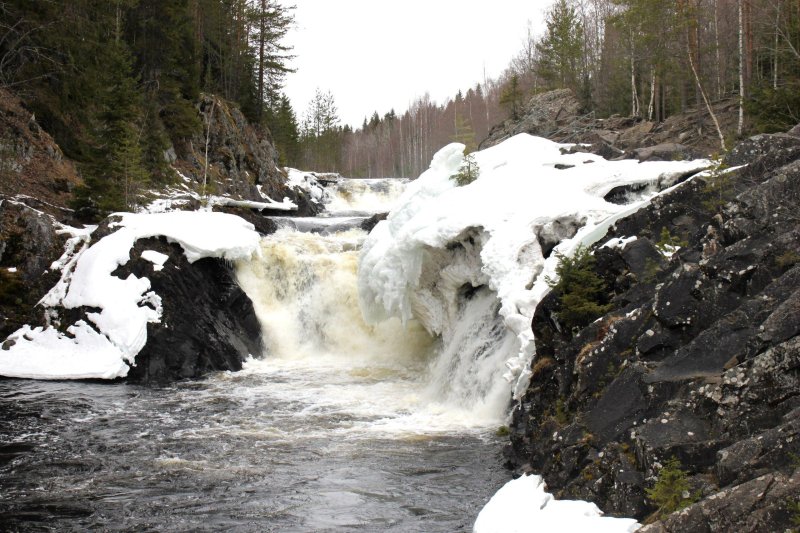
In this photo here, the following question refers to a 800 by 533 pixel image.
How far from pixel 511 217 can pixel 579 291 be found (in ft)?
11.8

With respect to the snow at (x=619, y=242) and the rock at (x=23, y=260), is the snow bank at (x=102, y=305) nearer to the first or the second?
the rock at (x=23, y=260)

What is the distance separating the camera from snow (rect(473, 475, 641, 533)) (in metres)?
5.33

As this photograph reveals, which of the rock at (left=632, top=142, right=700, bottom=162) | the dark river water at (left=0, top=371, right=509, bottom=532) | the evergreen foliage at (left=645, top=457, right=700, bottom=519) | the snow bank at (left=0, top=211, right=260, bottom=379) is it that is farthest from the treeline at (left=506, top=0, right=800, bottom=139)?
the snow bank at (left=0, top=211, right=260, bottom=379)

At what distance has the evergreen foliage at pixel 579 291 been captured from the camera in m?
8.78

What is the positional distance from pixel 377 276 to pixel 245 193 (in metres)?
17.8

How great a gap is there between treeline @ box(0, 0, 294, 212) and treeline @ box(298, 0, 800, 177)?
10.5 m

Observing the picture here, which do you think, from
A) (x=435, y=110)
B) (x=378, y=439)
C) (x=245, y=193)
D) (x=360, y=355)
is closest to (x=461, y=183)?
(x=360, y=355)

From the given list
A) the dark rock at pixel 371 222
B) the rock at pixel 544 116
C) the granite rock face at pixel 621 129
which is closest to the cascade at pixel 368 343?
the dark rock at pixel 371 222

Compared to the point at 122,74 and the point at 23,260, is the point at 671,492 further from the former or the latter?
the point at 122,74

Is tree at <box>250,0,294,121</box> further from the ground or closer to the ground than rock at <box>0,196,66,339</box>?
further from the ground

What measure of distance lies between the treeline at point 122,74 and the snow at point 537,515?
1590 cm

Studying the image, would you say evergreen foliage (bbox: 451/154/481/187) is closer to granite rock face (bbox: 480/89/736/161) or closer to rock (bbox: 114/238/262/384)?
granite rock face (bbox: 480/89/736/161)

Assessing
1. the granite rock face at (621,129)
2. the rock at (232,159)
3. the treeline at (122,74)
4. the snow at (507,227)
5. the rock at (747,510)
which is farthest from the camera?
the rock at (232,159)

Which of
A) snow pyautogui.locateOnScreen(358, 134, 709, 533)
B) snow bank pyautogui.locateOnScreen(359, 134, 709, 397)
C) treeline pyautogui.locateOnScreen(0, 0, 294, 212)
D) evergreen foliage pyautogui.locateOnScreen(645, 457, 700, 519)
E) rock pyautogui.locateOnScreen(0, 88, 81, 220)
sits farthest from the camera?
treeline pyautogui.locateOnScreen(0, 0, 294, 212)
